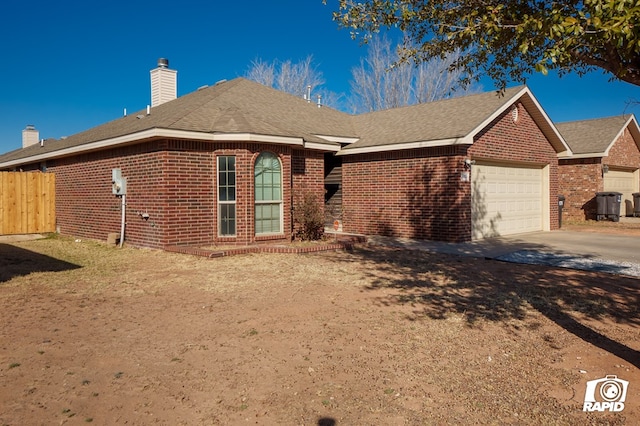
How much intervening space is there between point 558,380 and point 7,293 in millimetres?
7508

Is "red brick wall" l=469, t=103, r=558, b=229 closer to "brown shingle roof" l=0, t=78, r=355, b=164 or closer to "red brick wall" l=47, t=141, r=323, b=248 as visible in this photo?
"brown shingle roof" l=0, t=78, r=355, b=164

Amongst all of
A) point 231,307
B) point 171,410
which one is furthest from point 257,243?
point 171,410

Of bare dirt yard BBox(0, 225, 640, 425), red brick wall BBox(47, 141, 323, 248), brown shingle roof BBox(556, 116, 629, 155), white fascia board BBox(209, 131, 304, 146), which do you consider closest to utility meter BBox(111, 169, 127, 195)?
red brick wall BBox(47, 141, 323, 248)

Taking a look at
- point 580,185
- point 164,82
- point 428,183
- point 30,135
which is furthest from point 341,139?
point 30,135

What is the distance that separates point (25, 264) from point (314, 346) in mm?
7983

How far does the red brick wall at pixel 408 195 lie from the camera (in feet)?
42.7

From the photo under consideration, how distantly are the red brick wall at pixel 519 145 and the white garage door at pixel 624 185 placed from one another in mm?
6838

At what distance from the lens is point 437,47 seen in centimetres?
692

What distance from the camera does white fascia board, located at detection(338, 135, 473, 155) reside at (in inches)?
492

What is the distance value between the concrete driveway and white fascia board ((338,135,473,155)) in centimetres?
272

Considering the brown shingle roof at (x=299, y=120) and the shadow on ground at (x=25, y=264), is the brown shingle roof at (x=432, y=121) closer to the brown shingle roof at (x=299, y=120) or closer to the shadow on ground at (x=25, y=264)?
the brown shingle roof at (x=299, y=120)

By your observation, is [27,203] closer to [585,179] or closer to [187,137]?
[187,137]

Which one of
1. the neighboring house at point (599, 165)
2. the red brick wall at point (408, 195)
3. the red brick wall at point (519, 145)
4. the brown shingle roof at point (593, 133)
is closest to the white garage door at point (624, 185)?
the neighboring house at point (599, 165)

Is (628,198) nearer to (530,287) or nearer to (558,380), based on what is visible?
(530,287)
